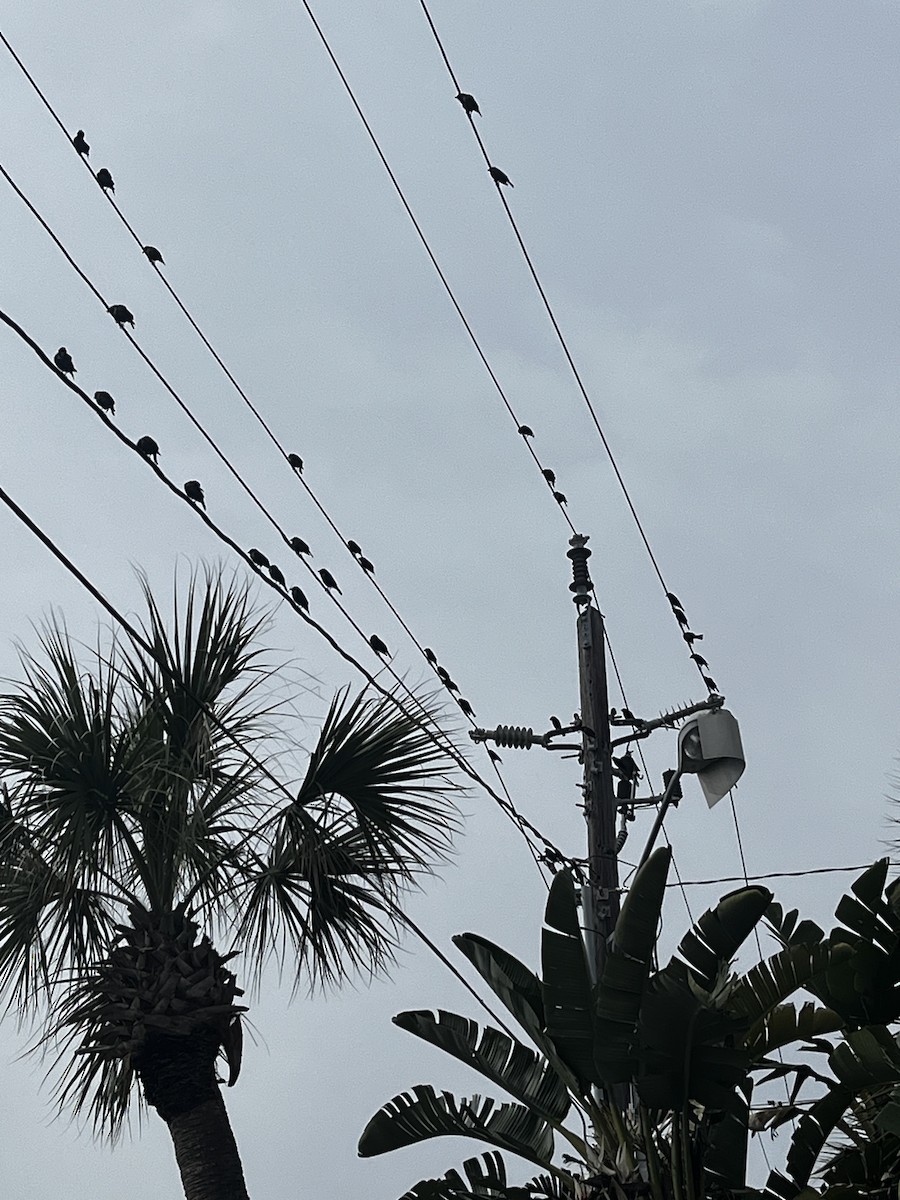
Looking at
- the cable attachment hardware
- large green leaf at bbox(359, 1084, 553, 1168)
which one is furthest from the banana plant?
the cable attachment hardware

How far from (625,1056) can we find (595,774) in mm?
Answer: 3464

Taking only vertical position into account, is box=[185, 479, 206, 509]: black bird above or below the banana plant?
above

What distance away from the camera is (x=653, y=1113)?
955 centimetres

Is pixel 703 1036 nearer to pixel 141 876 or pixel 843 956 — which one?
pixel 843 956

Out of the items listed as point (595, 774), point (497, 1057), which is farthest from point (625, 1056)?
point (595, 774)

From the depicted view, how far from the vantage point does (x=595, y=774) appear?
41.3ft

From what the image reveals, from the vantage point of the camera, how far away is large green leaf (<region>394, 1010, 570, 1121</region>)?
998cm

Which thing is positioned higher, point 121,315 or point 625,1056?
point 121,315

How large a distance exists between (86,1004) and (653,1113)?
3.47m

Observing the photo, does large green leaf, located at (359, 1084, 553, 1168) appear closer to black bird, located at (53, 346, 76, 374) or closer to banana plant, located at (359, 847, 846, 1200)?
banana plant, located at (359, 847, 846, 1200)

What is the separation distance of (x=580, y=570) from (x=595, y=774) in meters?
1.97

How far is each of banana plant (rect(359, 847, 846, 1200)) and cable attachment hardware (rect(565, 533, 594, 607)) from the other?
3.95 metres

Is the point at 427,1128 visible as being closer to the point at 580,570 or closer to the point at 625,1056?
the point at 625,1056

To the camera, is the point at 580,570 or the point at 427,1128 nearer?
the point at 427,1128
